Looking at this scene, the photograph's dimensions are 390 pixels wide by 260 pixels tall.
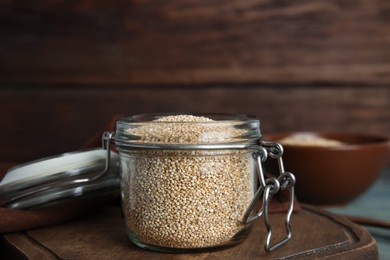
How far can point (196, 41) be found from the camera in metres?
1.21

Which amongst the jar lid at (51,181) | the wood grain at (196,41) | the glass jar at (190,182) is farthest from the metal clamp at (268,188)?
the wood grain at (196,41)

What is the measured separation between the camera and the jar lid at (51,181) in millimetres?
578

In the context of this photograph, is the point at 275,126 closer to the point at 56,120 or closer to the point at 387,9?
the point at 387,9

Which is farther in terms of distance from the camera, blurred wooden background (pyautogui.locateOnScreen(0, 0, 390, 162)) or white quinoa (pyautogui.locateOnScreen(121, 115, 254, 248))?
blurred wooden background (pyautogui.locateOnScreen(0, 0, 390, 162))

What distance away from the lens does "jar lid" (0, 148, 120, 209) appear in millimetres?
578

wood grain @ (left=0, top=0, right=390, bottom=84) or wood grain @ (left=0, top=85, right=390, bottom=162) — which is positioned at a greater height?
wood grain @ (left=0, top=0, right=390, bottom=84)

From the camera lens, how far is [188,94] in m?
1.24

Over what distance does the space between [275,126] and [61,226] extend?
72 centimetres

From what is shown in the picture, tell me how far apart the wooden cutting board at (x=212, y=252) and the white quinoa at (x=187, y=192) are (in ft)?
0.06

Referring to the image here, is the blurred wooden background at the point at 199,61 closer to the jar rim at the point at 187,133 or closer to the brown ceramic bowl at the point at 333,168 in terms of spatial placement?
the brown ceramic bowl at the point at 333,168

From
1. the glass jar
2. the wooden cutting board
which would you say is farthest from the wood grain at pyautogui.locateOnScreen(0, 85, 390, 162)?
the glass jar

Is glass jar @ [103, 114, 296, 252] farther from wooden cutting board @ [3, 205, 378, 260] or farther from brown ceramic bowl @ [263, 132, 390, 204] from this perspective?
brown ceramic bowl @ [263, 132, 390, 204]

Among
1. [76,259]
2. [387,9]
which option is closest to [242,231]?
[76,259]

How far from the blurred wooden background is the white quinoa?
72cm
